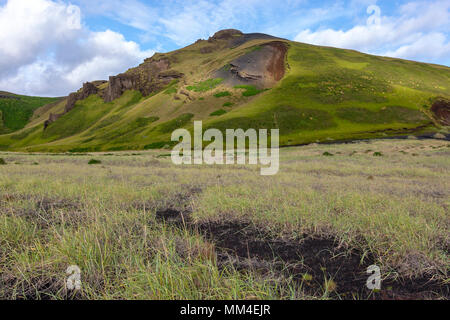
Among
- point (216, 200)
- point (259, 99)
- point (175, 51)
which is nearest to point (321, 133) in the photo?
point (259, 99)

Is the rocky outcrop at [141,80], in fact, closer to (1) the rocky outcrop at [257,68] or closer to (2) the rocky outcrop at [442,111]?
(1) the rocky outcrop at [257,68]

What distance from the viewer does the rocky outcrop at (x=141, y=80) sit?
451 ft

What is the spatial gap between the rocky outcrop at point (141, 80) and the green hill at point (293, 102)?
51.2ft

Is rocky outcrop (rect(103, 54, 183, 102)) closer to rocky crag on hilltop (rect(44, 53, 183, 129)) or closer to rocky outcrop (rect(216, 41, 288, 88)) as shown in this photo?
rocky crag on hilltop (rect(44, 53, 183, 129))

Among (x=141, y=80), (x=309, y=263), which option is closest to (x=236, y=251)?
(x=309, y=263)

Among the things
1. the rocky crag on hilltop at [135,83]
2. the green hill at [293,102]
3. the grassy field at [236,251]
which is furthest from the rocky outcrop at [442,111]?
the rocky crag on hilltop at [135,83]

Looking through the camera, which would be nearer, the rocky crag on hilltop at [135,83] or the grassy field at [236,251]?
the grassy field at [236,251]

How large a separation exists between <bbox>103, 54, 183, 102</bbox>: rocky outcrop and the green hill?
51.2 ft

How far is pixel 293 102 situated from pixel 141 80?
107m

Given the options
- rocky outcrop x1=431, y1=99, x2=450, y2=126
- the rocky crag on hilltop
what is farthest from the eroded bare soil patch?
the rocky crag on hilltop

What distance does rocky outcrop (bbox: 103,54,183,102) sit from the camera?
451 ft

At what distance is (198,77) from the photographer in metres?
104

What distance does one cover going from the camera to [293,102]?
72375 millimetres

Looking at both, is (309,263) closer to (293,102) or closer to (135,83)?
(293,102)
